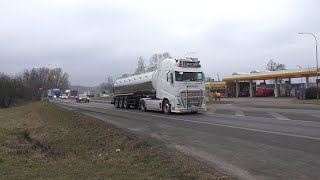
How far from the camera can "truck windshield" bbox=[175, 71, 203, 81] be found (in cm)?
3009

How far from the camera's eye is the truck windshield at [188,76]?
3009 centimetres

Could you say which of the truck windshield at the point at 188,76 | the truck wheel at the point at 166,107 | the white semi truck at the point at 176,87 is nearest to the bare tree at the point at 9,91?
the white semi truck at the point at 176,87

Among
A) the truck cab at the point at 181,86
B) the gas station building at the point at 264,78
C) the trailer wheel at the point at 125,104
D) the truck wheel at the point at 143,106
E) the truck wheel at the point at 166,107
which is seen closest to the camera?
the truck cab at the point at 181,86

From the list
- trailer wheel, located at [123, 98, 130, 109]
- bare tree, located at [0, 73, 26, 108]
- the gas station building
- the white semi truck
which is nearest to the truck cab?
the white semi truck

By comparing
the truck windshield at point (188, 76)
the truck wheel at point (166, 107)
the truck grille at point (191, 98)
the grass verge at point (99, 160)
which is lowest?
the grass verge at point (99, 160)

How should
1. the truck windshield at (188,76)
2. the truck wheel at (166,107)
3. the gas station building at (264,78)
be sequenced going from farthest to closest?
the gas station building at (264,78), the truck wheel at (166,107), the truck windshield at (188,76)

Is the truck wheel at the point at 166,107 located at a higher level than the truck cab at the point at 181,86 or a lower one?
lower

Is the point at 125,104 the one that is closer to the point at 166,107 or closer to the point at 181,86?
the point at 166,107

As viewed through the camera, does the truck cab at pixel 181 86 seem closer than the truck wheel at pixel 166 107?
Yes

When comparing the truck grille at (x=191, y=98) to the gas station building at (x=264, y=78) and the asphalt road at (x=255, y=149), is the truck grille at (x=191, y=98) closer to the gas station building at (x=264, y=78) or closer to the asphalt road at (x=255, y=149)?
the asphalt road at (x=255, y=149)

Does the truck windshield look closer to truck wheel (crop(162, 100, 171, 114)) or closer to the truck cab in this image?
the truck cab

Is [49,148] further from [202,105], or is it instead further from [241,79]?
[241,79]

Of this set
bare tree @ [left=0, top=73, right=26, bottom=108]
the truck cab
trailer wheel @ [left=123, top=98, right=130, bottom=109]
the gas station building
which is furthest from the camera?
bare tree @ [left=0, top=73, right=26, bottom=108]

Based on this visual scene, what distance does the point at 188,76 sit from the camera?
30.3 m
